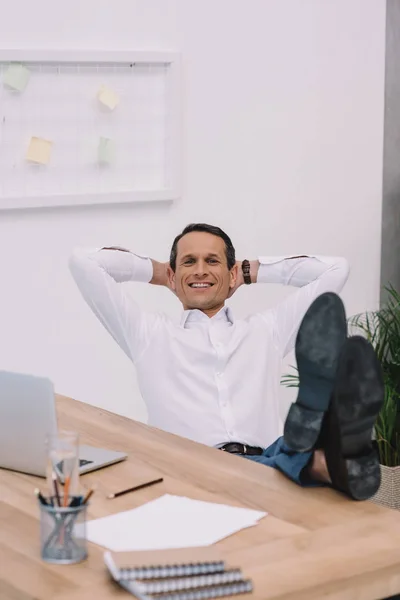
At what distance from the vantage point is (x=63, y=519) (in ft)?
5.53

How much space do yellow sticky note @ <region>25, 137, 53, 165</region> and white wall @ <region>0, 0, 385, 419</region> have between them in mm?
180

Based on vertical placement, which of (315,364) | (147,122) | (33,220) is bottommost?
(315,364)

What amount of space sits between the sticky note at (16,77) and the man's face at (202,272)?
0.96 metres

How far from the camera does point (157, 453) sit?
2.26 m

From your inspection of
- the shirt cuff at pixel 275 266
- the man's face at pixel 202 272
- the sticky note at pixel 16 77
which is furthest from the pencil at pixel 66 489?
the sticky note at pixel 16 77

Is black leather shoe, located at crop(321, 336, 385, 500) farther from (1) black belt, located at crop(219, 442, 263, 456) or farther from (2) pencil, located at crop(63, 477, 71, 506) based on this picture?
(1) black belt, located at crop(219, 442, 263, 456)

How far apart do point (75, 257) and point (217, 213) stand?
1.28m

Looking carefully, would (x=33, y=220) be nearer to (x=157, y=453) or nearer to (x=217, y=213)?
(x=217, y=213)

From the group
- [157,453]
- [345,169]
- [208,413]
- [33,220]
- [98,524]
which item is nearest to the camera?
[98,524]

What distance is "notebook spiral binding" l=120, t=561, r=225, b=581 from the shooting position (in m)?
1.57

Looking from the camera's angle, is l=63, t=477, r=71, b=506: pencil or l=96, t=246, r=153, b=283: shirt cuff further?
l=96, t=246, r=153, b=283: shirt cuff

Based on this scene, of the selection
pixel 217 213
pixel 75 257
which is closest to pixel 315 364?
pixel 75 257

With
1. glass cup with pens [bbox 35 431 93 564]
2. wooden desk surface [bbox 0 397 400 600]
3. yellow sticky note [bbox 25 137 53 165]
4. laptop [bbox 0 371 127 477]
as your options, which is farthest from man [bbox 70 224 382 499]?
glass cup with pens [bbox 35 431 93 564]

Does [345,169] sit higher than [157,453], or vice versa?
[345,169]
